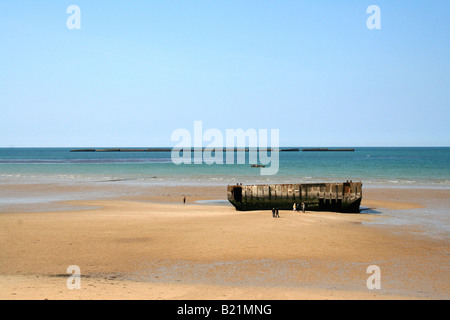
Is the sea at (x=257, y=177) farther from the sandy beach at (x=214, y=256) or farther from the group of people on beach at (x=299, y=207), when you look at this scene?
the group of people on beach at (x=299, y=207)

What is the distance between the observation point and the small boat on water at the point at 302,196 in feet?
108

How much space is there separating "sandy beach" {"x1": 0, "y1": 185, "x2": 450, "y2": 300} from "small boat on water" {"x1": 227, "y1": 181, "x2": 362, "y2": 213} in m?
2.65

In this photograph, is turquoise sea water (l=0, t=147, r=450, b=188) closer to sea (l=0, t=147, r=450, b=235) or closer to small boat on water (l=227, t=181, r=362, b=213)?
sea (l=0, t=147, r=450, b=235)

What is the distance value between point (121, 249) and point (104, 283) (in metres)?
5.22

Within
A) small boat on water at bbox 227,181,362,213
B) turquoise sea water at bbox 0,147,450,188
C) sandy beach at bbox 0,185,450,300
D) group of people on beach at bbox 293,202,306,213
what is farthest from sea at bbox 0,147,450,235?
group of people on beach at bbox 293,202,306,213

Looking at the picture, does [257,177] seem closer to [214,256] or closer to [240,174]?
[240,174]

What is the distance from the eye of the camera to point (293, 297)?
12602 mm

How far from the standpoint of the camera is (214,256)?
717 inches

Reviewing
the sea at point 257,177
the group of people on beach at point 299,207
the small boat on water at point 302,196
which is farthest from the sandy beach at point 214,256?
the sea at point 257,177

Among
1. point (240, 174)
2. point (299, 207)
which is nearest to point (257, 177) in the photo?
point (240, 174)

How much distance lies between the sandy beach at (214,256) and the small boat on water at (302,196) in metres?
2.65

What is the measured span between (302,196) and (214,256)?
16.6 meters

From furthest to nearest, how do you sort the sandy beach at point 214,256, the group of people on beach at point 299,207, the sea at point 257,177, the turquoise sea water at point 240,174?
1. the turquoise sea water at point 240,174
2. the sea at point 257,177
3. the group of people on beach at point 299,207
4. the sandy beach at point 214,256

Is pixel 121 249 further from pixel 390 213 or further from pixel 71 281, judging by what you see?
pixel 390 213
